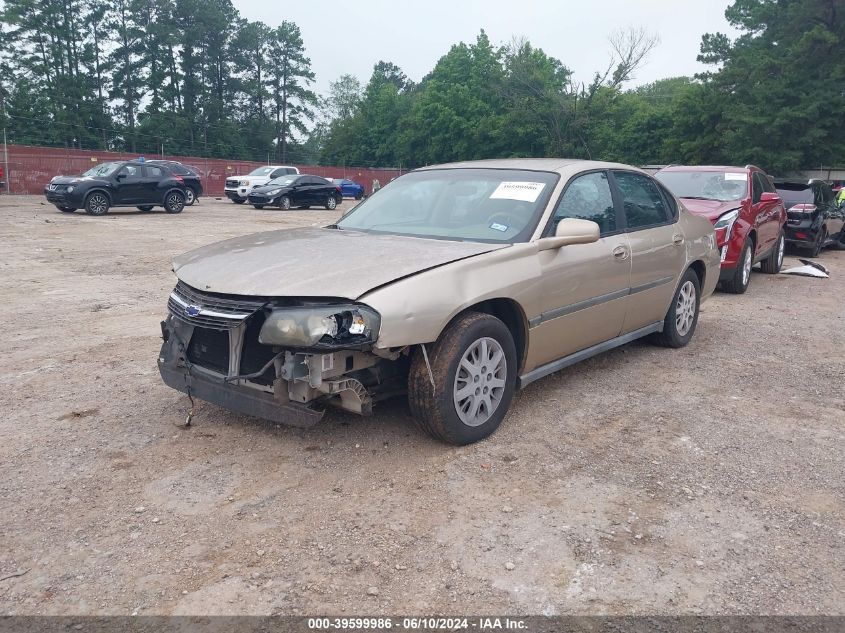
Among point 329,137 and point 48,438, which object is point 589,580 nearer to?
point 48,438

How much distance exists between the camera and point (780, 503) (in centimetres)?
328

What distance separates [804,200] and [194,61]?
205 feet

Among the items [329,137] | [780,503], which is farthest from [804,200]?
[329,137]

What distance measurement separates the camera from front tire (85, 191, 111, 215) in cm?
1922

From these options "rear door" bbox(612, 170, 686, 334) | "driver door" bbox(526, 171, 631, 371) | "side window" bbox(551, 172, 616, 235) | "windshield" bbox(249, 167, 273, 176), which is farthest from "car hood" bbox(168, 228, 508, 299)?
"windshield" bbox(249, 167, 273, 176)

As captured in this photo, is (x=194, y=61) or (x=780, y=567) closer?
(x=780, y=567)

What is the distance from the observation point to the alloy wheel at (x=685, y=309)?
5.95 metres

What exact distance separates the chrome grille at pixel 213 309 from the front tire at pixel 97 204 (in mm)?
17693

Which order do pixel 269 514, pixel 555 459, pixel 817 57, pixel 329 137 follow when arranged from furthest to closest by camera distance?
pixel 329 137 < pixel 817 57 < pixel 555 459 < pixel 269 514

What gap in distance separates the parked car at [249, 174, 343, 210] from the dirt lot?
2140 cm

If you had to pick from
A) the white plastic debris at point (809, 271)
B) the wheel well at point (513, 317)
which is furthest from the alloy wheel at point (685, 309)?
the white plastic debris at point (809, 271)

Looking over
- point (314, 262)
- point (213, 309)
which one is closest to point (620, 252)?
point (314, 262)

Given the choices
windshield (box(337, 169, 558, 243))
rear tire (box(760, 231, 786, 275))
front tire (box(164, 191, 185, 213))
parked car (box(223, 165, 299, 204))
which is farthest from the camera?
parked car (box(223, 165, 299, 204))

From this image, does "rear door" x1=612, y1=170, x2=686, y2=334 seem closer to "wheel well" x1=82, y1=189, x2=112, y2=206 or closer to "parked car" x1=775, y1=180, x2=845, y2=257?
"parked car" x1=775, y1=180, x2=845, y2=257
